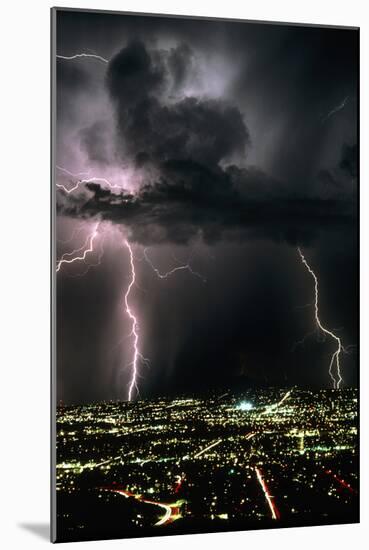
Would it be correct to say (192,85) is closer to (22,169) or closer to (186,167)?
(186,167)

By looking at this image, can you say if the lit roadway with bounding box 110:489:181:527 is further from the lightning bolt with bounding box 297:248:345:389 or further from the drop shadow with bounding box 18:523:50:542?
the lightning bolt with bounding box 297:248:345:389

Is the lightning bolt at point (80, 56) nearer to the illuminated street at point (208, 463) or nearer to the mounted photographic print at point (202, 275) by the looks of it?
the mounted photographic print at point (202, 275)

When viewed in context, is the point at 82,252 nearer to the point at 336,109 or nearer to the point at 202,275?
the point at 202,275

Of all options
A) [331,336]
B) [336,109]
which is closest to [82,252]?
[331,336]

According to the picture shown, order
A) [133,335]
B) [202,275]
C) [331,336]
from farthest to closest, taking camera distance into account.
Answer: [331,336], [202,275], [133,335]

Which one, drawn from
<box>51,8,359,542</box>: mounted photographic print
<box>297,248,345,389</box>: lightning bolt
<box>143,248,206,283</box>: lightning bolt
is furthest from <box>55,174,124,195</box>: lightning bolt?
<box>297,248,345,389</box>: lightning bolt

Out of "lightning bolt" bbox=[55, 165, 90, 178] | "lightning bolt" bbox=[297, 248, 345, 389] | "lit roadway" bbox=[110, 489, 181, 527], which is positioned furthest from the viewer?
"lightning bolt" bbox=[297, 248, 345, 389]
